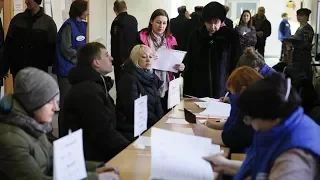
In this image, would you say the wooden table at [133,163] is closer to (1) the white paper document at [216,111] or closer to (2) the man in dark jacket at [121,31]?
(1) the white paper document at [216,111]

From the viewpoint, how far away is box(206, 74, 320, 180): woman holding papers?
181 cm

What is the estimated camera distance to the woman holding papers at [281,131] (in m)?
1.81

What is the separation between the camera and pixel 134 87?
4.06m

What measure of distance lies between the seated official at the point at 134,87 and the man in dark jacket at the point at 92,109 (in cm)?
73

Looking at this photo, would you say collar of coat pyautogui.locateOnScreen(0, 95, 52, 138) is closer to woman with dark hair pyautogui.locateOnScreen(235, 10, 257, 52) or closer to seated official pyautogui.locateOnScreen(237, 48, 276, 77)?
seated official pyautogui.locateOnScreen(237, 48, 276, 77)

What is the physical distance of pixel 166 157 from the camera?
2105mm

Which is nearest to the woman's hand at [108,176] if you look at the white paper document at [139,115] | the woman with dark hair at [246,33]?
the white paper document at [139,115]

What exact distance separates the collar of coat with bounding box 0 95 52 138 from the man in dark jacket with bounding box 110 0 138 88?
481cm

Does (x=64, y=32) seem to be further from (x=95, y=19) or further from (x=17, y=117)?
(x=95, y=19)

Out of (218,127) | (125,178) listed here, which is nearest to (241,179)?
(125,178)

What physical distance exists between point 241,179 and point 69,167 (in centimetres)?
68

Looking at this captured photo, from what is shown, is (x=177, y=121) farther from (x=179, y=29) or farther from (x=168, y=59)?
(x=179, y=29)

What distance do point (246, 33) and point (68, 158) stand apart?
7.86 metres

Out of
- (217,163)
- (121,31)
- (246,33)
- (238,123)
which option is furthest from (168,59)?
(246,33)
